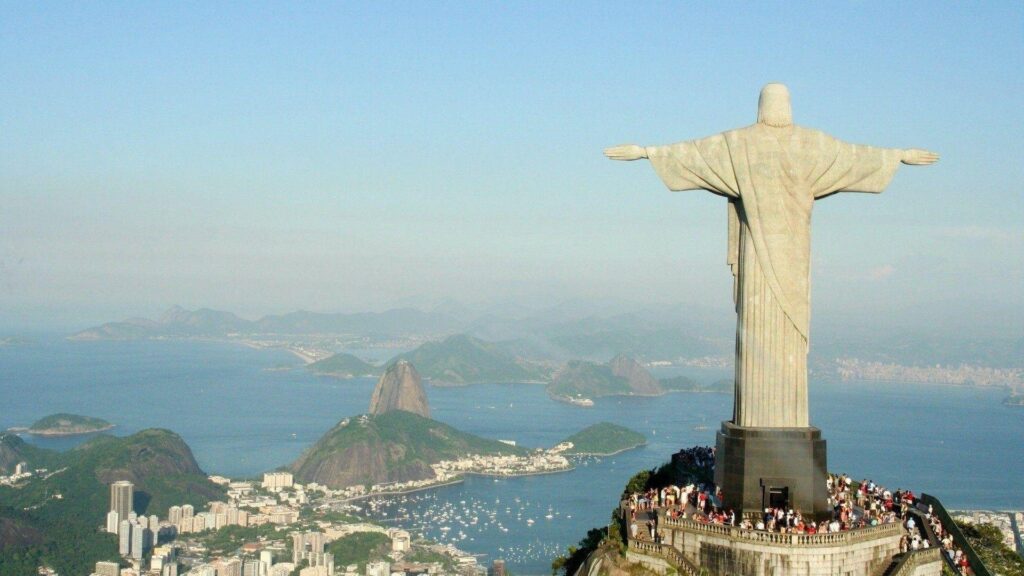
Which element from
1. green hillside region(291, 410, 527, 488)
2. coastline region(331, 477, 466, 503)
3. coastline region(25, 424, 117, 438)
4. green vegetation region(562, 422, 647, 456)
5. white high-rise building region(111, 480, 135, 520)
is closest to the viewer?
white high-rise building region(111, 480, 135, 520)

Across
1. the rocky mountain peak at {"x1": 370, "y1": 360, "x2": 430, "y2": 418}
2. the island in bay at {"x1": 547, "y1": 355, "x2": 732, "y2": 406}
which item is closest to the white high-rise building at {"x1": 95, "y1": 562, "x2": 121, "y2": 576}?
the rocky mountain peak at {"x1": 370, "y1": 360, "x2": 430, "y2": 418}

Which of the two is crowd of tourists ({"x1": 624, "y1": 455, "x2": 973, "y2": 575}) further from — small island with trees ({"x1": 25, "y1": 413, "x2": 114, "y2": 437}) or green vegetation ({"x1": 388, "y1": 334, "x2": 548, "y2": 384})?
green vegetation ({"x1": 388, "y1": 334, "x2": 548, "y2": 384})

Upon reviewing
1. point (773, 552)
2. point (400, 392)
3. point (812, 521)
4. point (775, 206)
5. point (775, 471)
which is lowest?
point (400, 392)

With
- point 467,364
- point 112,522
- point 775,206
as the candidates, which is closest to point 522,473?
point 112,522

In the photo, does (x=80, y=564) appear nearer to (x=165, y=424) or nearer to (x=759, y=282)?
(x=759, y=282)

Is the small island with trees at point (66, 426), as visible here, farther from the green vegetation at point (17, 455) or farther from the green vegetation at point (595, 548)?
the green vegetation at point (595, 548)

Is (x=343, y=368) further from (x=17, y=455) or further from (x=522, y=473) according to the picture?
(x=522, y=473)
